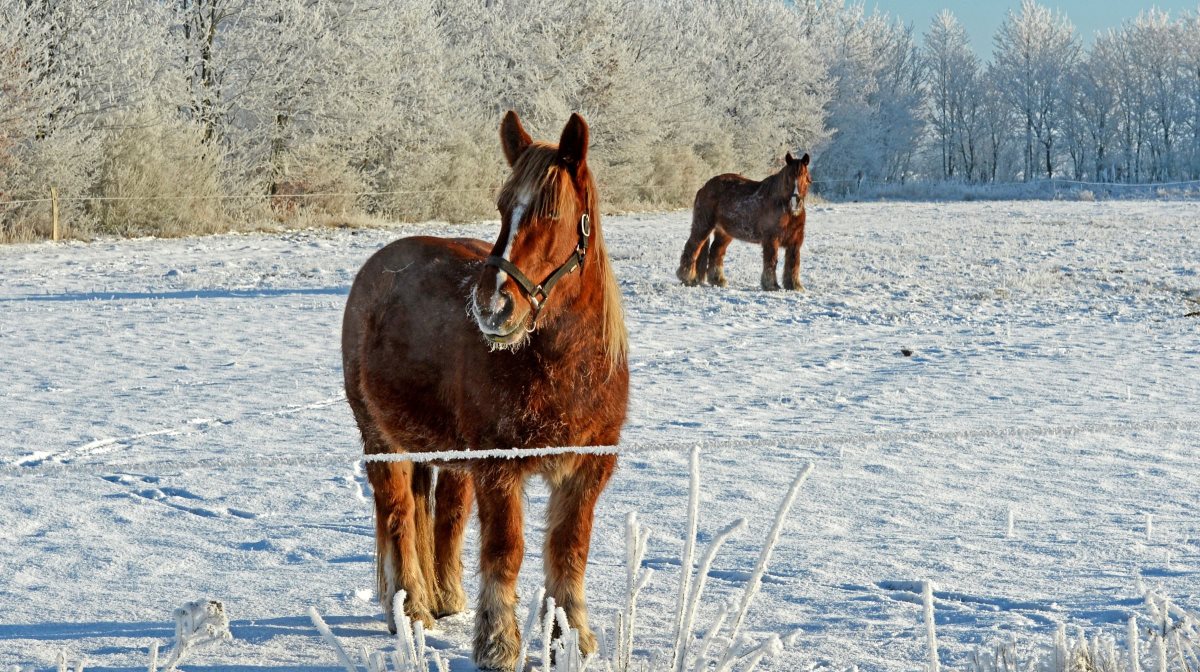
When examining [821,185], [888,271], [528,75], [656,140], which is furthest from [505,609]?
[821,185]

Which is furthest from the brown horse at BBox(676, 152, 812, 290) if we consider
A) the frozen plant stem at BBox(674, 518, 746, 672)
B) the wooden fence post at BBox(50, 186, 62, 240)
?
the wooden fence post at BBox(50, 186, 62, 240)

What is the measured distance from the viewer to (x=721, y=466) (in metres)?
6.65

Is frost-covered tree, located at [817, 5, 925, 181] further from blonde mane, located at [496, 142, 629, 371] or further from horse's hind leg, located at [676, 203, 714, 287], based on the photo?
blonde mane, located at [496, 142, 629, 371]

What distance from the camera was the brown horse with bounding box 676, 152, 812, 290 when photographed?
1555cm

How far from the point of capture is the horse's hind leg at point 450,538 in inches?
167

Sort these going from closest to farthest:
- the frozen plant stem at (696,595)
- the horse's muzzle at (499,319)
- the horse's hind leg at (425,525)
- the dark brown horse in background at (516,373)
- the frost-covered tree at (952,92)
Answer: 1. the frozen plant stem at (696,595)
2. the horse's muzzle at (499,319)
3. the dark brown horse in background at (516,373)
4. the horse's hind leg at (425,525)
5. the frost-covered tree at (952,92)

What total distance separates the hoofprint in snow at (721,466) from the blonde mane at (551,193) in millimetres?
686

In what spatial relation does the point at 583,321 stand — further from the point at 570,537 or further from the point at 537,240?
the point at 570,537

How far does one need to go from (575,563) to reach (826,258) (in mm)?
17274

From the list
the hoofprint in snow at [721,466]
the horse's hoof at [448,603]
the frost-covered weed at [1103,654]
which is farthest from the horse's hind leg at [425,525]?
the frost-covered weed at [1103,654]

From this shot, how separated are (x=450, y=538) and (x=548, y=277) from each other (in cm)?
140

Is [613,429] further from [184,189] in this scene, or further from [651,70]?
[651,70]

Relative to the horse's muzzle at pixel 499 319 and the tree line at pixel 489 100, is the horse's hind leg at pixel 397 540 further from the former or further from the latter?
the tree line at pixel 489 100

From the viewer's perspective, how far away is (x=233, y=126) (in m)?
30.4
